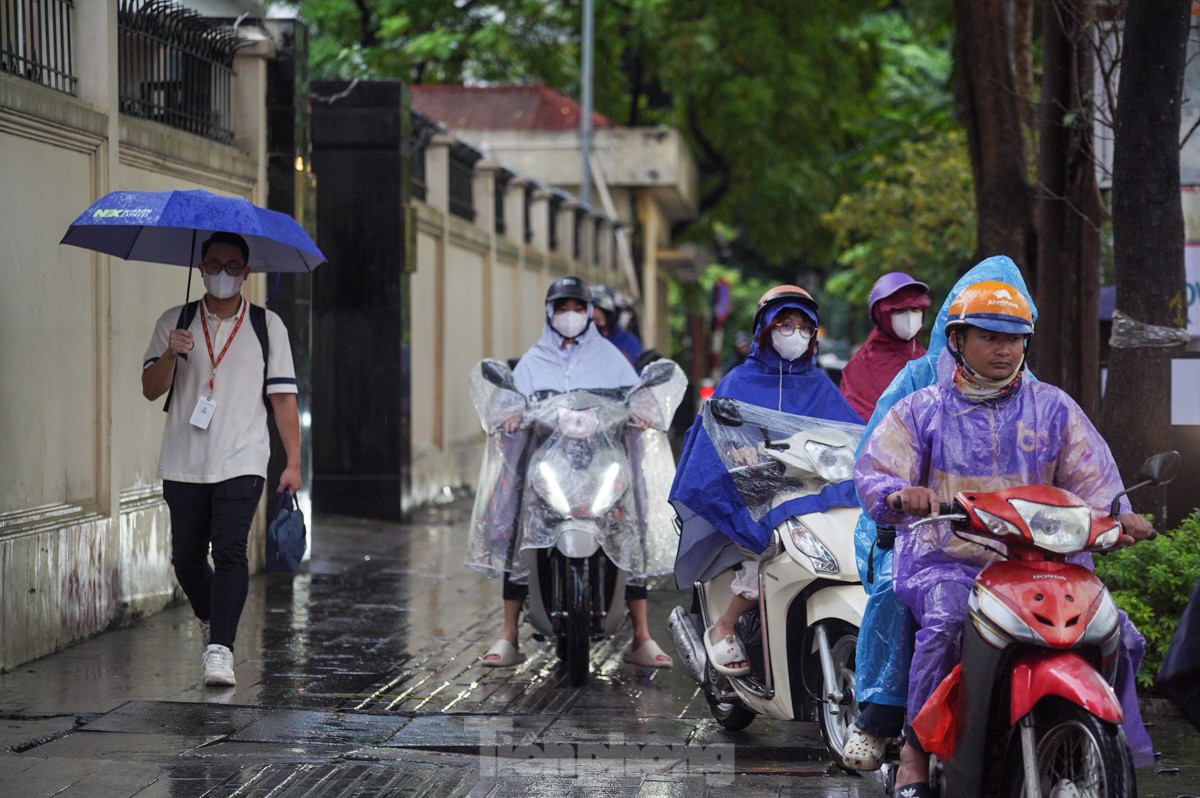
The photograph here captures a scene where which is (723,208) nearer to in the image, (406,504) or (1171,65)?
(406,504)

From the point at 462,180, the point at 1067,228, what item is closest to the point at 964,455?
the point at 1067,228

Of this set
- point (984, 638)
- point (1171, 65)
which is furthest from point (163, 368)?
point (1171, 65)

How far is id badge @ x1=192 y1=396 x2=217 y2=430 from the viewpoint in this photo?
7.09 m

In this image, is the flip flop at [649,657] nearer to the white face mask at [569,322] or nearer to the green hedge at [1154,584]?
the white face mask at [569,322]

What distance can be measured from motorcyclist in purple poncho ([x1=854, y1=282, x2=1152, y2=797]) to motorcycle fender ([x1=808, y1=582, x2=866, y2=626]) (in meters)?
0.96

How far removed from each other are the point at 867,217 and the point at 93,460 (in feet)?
47.8

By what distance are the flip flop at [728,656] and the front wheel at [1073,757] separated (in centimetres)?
191

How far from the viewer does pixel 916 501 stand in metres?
4.32

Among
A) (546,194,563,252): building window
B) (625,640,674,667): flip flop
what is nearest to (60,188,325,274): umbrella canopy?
(625,640,674,667): flip flop

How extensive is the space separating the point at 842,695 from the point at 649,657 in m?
2.44

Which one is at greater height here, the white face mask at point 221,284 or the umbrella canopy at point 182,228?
the umbrella canopy at point 182,228

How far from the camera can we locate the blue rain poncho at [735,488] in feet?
19.7

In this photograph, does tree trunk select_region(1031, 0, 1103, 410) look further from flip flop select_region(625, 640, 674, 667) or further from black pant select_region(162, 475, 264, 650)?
black pant select_region(162, 475, 264, 650)

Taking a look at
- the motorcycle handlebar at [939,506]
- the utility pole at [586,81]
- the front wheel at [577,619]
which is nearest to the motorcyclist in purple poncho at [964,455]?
the motorcycle handlebar at [939,506]
